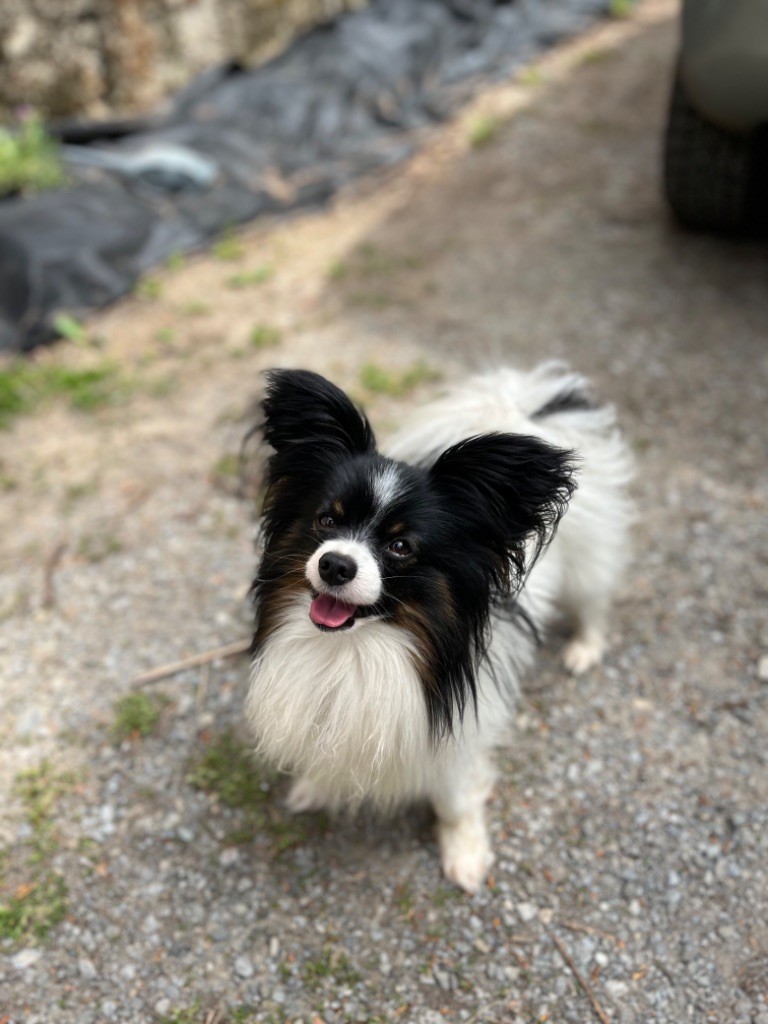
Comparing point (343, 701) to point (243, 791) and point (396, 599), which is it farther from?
point (243, 791)

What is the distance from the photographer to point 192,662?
8.91 ft

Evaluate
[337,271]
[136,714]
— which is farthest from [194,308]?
[136,714]

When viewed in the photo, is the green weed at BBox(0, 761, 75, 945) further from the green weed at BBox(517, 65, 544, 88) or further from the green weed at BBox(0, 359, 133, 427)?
the green weed at BBox(517, 65, 544, 88)

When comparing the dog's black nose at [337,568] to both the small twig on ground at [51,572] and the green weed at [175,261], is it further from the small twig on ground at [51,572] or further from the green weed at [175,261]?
the green weed at [175,261]

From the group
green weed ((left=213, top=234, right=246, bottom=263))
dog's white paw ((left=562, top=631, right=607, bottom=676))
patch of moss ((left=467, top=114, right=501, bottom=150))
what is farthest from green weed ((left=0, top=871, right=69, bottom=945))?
patch of moss ((left=467, top=114, right=501, bottom=150))

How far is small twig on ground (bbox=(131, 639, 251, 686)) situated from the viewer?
2674mm

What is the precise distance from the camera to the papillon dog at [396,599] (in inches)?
65.9

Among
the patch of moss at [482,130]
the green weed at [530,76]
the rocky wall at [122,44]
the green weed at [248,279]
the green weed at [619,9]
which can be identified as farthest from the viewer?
the green weed at [619,9]

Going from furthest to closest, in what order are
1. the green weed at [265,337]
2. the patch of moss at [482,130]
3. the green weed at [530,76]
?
the green weed at [530,76] → the patch of moss at [482,130] → the green weed at [265,337]

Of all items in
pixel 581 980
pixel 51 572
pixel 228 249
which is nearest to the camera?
pixel 581 980

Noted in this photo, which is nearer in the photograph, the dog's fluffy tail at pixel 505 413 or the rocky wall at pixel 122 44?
the dog's fluffy tail at pixel 505 413

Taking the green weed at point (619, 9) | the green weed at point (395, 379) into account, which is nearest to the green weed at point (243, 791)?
the green weed at point (395, 379)

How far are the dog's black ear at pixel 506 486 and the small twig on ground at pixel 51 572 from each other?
5.87ft

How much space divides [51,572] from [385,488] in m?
1.83
